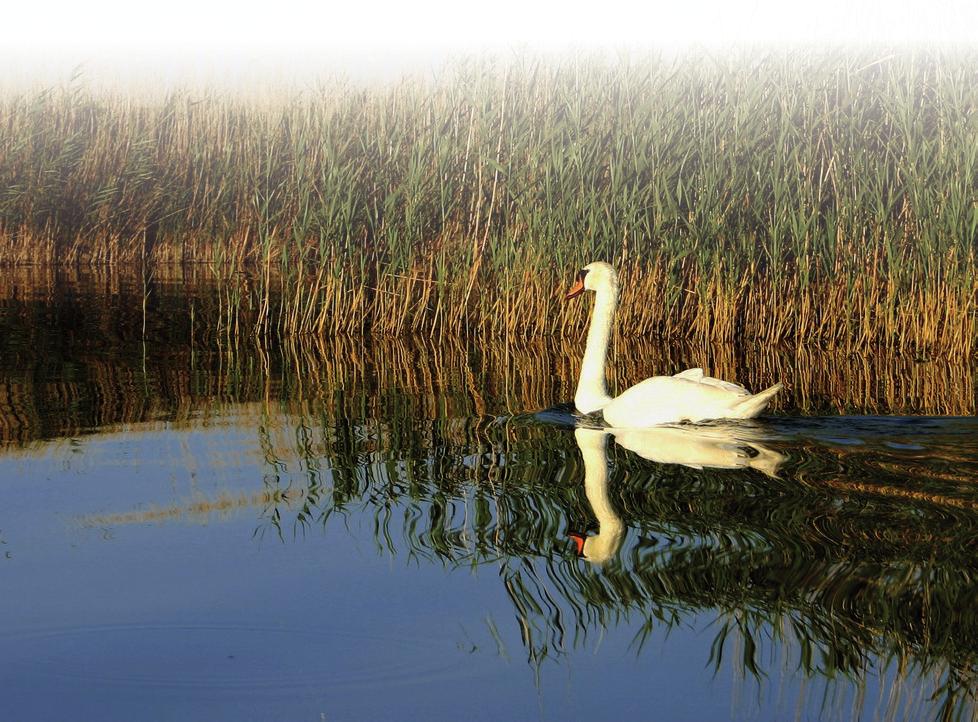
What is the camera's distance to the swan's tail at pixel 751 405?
21.9ft

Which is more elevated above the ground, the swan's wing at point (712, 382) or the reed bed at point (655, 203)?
the reed bed at point (655, 203)

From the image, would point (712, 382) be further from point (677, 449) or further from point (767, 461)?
point (767, 461)

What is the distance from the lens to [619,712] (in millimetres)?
3361

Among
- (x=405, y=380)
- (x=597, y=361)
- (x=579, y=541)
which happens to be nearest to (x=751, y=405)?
(x=597, y=361)

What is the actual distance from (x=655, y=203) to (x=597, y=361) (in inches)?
118

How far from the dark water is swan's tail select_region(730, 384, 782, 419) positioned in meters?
0.14

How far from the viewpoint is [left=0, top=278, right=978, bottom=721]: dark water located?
3518 millimetres

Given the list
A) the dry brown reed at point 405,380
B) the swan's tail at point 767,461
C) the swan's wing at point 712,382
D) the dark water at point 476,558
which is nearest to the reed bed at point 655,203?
the dry brown reed at point 405,380

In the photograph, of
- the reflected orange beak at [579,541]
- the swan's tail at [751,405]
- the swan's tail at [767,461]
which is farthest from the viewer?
the swan's tail at [751,405]

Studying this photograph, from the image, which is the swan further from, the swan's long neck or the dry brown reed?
the dry brown reed

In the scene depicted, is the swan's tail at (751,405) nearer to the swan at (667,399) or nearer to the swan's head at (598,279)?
the swan at (667,399)

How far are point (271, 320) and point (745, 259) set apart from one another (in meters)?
4.20

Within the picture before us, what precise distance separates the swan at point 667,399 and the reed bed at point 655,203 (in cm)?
277

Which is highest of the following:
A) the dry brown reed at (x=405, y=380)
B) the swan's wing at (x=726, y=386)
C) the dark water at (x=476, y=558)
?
the swan's wing at (x=726, y=386)
